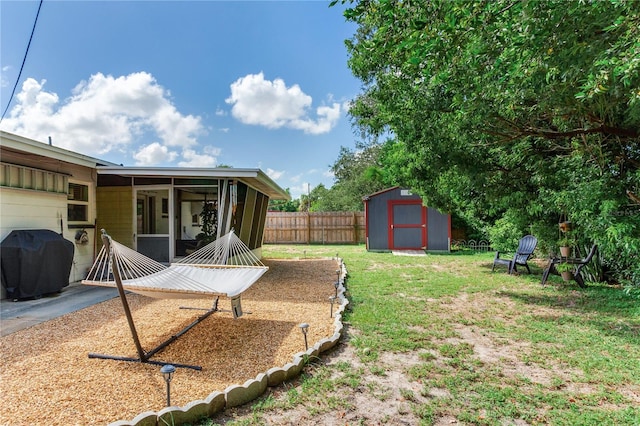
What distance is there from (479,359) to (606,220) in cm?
227

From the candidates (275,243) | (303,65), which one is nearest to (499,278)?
(303,65)

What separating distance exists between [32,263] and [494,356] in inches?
233

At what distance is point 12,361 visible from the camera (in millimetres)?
2732

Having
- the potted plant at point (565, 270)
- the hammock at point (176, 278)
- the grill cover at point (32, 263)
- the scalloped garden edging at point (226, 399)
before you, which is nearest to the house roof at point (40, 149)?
the grill cover at point (32, 263)

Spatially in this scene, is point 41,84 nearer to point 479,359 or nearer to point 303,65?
point 303,65

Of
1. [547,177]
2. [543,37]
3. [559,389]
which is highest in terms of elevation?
[543,37]

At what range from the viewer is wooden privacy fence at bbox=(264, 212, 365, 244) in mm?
15555

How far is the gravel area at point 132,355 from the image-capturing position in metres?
2.10

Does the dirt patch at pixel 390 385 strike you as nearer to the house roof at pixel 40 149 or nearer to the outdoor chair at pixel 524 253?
the outdoor chair at pixel 524 253

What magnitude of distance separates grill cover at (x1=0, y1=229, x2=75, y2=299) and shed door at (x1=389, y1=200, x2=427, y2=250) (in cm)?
987

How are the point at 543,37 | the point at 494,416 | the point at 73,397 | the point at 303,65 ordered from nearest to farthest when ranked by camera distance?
the point at 494,416
the point at 73,397
the point at 543,37
the point at 303,65

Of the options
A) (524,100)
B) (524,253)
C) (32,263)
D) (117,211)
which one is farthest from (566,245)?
(117,211)

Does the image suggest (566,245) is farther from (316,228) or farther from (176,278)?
(316,228)

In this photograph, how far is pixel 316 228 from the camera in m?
15.8
